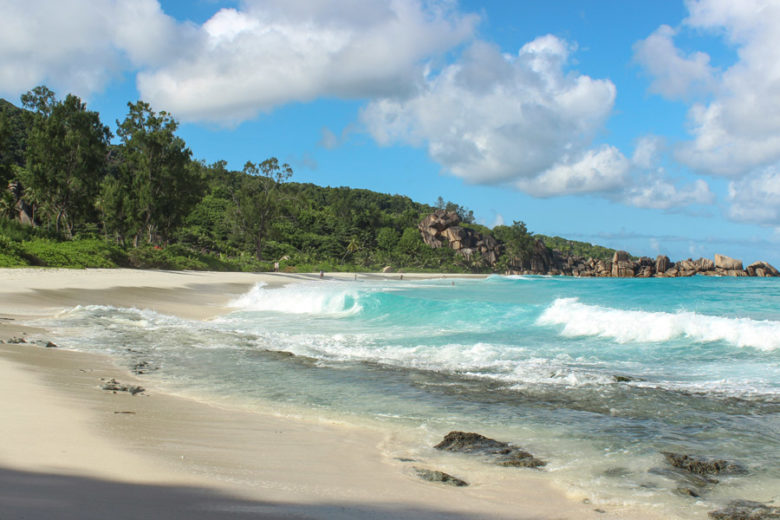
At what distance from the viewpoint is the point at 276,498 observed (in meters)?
3.49

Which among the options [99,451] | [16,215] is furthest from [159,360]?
[16,215]

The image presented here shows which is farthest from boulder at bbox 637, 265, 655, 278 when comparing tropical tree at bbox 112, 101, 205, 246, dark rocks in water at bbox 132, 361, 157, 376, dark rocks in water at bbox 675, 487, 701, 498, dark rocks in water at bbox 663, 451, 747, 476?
dark rocks in water at bbox 675, 487, 701, 498

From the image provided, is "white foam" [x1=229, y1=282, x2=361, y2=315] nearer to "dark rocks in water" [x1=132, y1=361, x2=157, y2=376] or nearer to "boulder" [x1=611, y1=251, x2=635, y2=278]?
"dark rocks in water" [x1=132, y1=361, x2=157, y2=376]

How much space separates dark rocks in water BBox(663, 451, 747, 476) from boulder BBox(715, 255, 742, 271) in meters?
111

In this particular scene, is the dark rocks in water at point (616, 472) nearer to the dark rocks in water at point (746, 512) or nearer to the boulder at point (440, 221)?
the dark rocks in water at point (746, 512)

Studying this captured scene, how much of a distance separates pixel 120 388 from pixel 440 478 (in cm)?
476

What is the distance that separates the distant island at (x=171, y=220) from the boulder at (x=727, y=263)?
0.19m

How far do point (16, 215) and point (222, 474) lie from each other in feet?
160

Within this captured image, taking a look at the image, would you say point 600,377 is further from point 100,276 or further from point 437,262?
point 437,262

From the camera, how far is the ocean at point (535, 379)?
5.20 m

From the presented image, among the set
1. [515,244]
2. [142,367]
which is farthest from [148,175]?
[515,244]

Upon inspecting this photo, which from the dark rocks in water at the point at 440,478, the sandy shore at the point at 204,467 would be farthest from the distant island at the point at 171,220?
the dark rocks in water at the point at 440,478

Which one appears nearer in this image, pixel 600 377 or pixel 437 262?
pixel 600 377

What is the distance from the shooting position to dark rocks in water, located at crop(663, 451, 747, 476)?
487 cm
